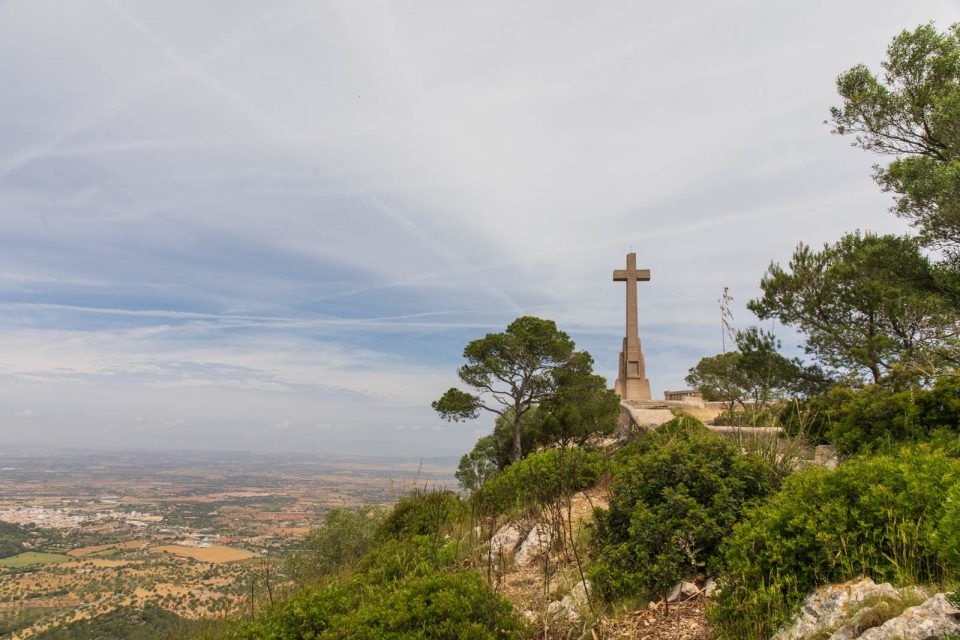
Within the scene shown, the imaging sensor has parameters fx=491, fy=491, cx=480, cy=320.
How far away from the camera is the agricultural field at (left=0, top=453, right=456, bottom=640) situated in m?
8.54

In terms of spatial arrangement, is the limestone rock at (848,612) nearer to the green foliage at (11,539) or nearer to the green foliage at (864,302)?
the green foliage at (864,302)

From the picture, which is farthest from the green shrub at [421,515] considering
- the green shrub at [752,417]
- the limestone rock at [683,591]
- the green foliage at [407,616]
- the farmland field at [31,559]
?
the farmland field at [31,559]

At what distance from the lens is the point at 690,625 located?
134 inches

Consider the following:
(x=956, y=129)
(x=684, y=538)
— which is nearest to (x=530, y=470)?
(x=684, y=538)

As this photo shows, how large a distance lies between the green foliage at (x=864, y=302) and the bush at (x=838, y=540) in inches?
251

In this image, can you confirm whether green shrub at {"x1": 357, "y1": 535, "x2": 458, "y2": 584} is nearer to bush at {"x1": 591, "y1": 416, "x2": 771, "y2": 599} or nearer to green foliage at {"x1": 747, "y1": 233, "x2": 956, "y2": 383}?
bush at {"x1": 591, "y1": 416, "x2": 771, "y2": 599}

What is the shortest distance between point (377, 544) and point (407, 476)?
4.23 feet

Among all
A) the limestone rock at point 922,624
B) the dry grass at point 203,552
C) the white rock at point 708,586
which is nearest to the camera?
the limestone rock at point 922,624

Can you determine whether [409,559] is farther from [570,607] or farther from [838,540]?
[838,540]

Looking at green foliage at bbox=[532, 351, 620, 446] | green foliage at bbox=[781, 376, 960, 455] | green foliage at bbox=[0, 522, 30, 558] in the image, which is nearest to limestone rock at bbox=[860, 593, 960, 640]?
green foliage at bbox=[781, 376, 960, 455]

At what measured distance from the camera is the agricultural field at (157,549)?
854 centimetres

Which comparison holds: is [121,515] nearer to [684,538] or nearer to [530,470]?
[530,470]

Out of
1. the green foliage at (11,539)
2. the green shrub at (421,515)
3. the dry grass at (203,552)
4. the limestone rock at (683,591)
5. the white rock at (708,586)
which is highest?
the white rock at (708,586)

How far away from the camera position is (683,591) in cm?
382
